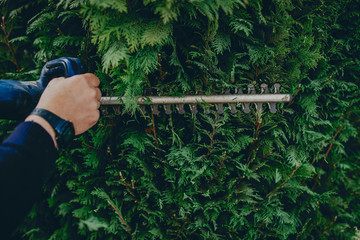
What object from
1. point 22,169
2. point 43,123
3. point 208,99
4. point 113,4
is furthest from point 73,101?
point 208,99

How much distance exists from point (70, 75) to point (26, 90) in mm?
294

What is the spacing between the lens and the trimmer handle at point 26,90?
1.26 m

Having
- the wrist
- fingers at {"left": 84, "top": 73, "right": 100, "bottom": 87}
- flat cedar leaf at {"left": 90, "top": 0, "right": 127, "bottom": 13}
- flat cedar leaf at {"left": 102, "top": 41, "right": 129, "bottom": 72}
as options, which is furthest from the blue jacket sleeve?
flat cedar leaf at {"left": 90, "top": 0, "right": 127, "bottom": 13}

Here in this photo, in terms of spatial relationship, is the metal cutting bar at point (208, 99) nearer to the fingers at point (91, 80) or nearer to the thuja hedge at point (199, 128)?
the thuja hedge at point (199, 128)

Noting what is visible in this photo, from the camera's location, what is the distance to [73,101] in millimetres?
1161

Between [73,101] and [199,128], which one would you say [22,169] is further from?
[199,128]

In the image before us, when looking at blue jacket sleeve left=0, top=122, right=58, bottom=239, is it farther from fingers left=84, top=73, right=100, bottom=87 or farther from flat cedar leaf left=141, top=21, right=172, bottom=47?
flat cedar leaf left=141, top=21, right=172, bottom=47

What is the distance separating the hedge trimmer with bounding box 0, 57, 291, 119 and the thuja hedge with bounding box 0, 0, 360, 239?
0.25 feet

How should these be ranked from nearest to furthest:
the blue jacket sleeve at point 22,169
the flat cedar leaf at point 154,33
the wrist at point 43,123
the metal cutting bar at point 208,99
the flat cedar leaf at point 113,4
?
the blue jacket sleeve at point 22,169 < the wrist at point 43,123 < the flat cedar leaf at point 113,4 < the flat cedar leaf at point 154,33 < the metal cutting bar at point 208,99

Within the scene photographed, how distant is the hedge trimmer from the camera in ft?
4.18

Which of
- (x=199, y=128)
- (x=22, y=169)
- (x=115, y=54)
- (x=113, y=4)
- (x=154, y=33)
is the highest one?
(x=113, y=4)

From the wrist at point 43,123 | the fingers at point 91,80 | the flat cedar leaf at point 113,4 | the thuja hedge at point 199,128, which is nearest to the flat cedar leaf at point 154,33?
the thuja hedge at point 199,128

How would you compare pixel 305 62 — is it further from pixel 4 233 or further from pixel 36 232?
pixel 36 232

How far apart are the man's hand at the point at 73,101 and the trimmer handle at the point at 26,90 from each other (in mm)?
146
